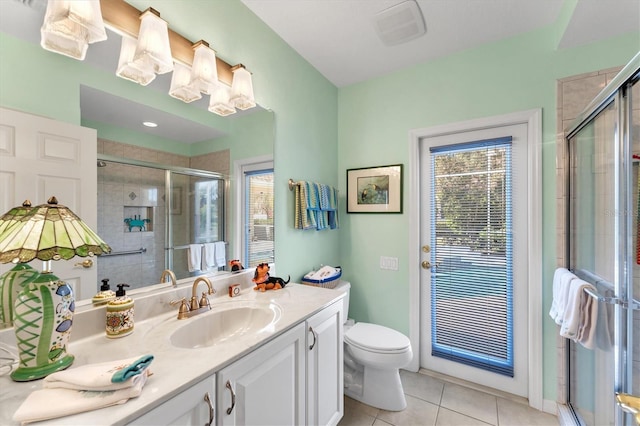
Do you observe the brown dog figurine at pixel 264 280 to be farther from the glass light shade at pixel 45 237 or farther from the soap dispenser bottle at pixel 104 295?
the glass light shade at pixel 45 237

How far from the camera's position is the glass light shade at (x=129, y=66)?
108cm

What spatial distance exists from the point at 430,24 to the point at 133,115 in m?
1.85

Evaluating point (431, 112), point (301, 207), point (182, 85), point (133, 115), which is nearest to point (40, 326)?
point (133, 115)

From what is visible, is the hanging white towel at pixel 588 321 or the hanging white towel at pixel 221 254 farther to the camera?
the hanging white towel at pixel 221 254

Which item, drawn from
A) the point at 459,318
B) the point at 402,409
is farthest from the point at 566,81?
the point at 402,409

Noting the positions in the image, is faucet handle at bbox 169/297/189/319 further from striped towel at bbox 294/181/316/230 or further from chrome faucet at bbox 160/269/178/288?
striped towel at bbox 294/181/316/230

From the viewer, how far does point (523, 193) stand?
6.20 ft

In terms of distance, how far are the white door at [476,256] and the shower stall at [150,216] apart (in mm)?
1714

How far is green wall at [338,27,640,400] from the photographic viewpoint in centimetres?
176

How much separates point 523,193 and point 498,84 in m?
0.81

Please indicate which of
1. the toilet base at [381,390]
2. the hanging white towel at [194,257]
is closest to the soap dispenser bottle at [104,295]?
the hanging white towel at [194,257]

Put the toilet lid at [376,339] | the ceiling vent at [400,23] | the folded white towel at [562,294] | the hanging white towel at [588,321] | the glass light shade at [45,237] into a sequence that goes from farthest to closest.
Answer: the toilet lid at [376,339] < the ceiling vent at [400,23] < the folded white towel at [562,294] < the hanging white towel at [588,321] < the glass light shade at [45,237]

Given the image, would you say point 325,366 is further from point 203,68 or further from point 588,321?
point 203,68

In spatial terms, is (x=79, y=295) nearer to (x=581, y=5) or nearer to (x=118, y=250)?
(x=118, y=250)
